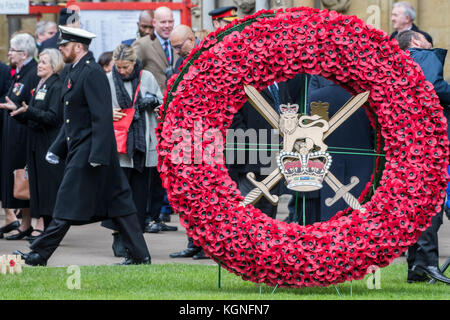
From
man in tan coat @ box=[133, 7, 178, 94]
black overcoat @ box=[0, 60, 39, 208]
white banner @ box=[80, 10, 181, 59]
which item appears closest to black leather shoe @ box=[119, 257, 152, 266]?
black overcoat @ box=[0, 60, 39, 208]

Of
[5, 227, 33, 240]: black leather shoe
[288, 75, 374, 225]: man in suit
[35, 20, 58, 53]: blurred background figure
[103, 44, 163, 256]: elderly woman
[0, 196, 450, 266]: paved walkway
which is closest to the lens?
[288, 75, 374, 225]: man in suit

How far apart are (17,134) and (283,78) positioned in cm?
578

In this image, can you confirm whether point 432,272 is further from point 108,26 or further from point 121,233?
point 108,26

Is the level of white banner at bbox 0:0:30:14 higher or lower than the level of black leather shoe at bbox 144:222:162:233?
higher

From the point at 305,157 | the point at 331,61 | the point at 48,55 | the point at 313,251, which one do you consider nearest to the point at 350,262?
the point at 313,251

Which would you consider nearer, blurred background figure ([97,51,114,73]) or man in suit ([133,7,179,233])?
blurred background figure ([97,51,114,73])

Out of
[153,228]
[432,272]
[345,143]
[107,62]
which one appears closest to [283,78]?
[345,143]

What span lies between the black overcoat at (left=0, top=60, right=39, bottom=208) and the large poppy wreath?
506 centimetres

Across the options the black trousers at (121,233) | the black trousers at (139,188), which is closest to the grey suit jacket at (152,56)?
the black trousers at (139,188)

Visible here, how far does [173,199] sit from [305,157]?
1010 millimetres

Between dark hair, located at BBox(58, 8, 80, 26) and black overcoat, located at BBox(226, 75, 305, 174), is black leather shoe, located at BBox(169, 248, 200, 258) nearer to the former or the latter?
black overcoat, located at BBox(226, 75, 305, 174)

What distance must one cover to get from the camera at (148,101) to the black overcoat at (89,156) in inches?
89.4

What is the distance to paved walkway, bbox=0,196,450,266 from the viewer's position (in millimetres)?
11234

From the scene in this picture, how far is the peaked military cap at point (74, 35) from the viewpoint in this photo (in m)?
10.6
